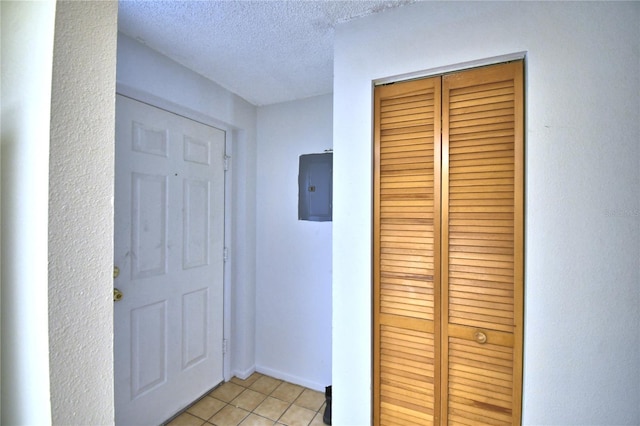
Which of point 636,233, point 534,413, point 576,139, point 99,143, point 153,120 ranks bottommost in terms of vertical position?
point 534,413

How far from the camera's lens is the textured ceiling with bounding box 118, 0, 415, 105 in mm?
1231

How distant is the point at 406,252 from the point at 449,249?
172 mm

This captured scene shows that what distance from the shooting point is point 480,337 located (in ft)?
3.60

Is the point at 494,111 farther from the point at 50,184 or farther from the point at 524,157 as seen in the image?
the point at 50,184

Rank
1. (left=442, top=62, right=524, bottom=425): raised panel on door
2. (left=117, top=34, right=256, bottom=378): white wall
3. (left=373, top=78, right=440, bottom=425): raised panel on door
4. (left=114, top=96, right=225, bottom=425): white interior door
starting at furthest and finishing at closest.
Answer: (left=117, top=34, right=256, bottom=378): white wall → (left=114, top=96, right=225, bottom=425): white interior door → (left=373, top=78, right=440, bottom=425): raised panel on door → (left=442, top=62, right=524, bottom=425): raised panel on door

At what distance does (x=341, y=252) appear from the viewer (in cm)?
133

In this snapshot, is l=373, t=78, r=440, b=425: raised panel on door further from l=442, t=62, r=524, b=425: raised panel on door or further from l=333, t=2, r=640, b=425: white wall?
l=333, t=2, r=640, b=425: white wall

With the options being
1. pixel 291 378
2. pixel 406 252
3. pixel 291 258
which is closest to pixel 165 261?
pixel 291 258

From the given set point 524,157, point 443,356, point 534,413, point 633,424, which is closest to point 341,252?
point 443,356

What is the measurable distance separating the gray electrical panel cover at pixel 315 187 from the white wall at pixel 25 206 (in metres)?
1.63

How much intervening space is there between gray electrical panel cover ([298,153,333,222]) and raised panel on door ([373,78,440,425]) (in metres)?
0.79

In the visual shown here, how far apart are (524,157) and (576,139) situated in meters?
0.16

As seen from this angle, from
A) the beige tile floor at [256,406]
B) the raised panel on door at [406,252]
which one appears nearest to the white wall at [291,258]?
the beige tile floor at [256,406]

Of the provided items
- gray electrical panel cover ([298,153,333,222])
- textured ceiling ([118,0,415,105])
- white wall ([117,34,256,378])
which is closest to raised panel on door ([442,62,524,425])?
textured ceiling ([118,0,415,105])
